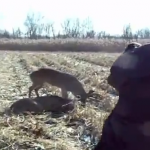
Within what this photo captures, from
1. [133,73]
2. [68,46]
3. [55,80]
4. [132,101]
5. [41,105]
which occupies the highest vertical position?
[133,73]

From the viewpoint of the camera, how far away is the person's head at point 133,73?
2158 millimetres

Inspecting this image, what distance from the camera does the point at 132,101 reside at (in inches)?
86.4

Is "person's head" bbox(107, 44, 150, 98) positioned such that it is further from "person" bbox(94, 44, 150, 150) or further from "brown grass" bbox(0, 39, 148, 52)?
"brown grass" bbox(0, 39, 148, 52)

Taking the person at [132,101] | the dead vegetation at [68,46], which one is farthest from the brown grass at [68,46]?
the person at [132,101]

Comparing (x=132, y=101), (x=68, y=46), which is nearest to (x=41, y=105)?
(x=132, y=101)

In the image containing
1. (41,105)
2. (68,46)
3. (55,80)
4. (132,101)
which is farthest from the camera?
(68,46)

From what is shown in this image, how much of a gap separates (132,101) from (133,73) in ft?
0.55

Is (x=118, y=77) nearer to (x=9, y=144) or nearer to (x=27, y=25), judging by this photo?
(x=9, y=144)

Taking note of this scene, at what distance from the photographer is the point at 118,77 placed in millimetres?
2256

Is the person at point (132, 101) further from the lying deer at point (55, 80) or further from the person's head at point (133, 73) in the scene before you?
the lying deer at point (55, 80)

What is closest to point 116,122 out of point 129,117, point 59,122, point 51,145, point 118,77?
point 129,117

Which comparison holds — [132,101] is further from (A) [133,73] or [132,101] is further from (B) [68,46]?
(B) [68,46]

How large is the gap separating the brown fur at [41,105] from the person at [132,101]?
4.72 metres

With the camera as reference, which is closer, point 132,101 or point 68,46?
point 132,101
